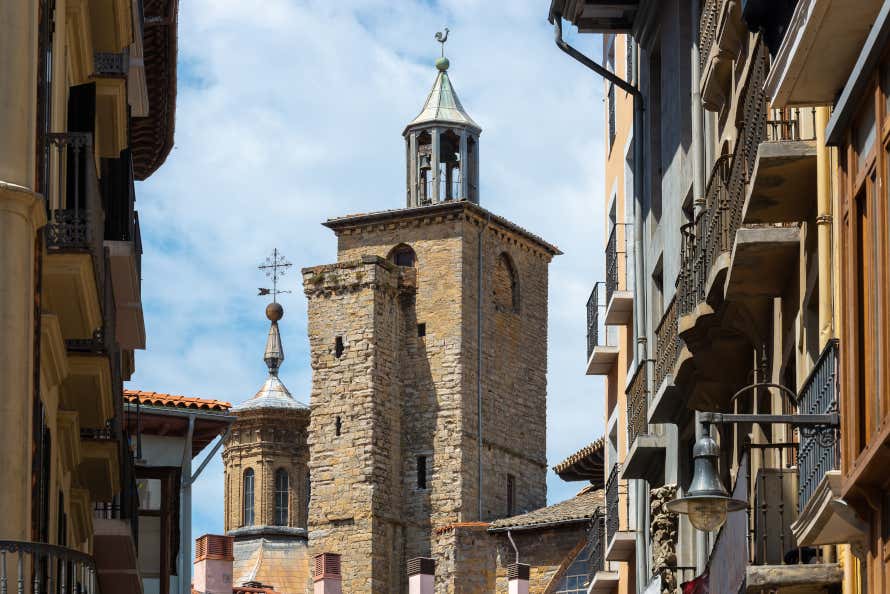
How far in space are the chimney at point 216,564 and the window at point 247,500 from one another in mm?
50241

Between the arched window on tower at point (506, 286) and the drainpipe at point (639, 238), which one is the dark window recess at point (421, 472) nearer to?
the arched window on tower at point (506, 286)

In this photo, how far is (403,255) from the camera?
89688mm

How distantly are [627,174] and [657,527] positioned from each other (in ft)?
20.8

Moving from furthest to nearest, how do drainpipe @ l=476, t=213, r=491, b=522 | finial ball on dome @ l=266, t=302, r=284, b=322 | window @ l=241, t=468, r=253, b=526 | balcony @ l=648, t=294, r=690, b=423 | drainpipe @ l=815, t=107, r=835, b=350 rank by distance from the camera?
finial ball on dome @ l=266, t=302, r=284, b=322
window @ l=241, t=468, r=253, b=526
drainpipe @ l=476, t=213, r=491, b=522
balcony @ l=648, t=294, r=690, b=423
drainpipe @ l=815, t=107, r=835, b=350

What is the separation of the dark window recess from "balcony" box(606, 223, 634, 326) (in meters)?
57.4

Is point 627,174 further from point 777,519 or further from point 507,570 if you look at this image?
point 507,570

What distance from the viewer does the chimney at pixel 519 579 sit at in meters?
66.3

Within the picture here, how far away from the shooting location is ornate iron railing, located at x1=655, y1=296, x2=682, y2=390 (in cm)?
2320

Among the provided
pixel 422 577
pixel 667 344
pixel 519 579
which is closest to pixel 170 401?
pixel 667 344

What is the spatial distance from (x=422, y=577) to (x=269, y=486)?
26932 millimetres

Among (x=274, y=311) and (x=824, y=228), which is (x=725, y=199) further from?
(x=274, y=311)

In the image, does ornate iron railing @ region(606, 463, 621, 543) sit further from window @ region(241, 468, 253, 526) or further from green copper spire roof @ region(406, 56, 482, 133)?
window @ region(241, 468, 253, 526)

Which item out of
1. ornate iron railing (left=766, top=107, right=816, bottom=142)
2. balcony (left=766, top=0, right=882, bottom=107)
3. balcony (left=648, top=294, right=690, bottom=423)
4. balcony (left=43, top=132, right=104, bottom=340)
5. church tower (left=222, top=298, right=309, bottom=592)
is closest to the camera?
balcony (left=766, top=0, right=882, bottom=107)

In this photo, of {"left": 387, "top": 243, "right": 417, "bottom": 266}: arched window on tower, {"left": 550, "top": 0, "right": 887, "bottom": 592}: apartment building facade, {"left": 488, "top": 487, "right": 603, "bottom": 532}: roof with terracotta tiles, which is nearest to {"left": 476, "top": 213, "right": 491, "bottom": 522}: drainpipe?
{"left": 387, "top": 243, "right": 417, "bottom": 266}: arched window on tower
